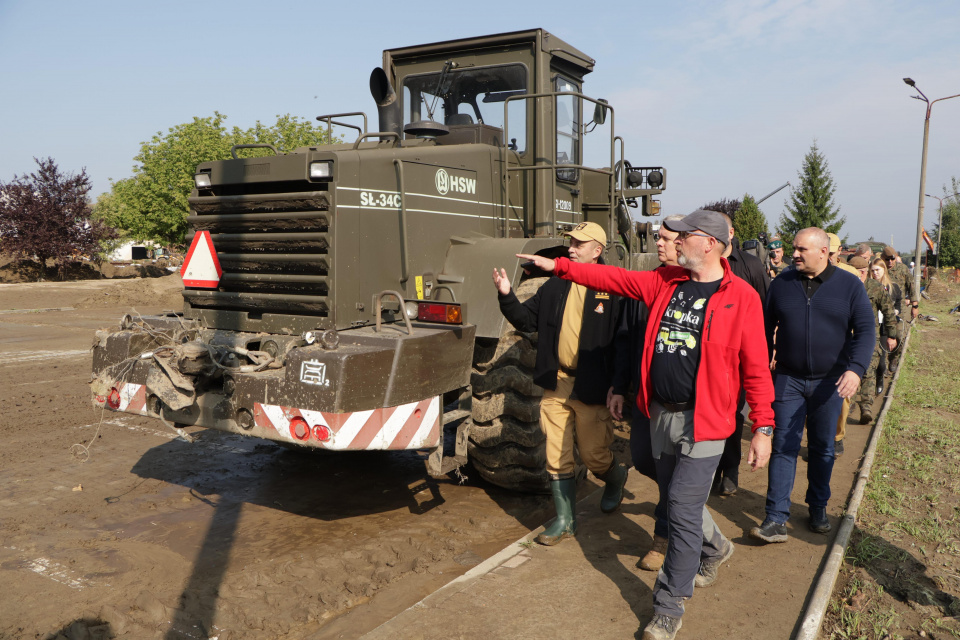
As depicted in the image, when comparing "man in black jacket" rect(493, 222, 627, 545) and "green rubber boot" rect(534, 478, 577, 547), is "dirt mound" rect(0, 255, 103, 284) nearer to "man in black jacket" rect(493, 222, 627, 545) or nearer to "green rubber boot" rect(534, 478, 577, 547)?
"man in black jacket" rect(493, 222, 627, 545)

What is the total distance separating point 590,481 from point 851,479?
6.70 feet

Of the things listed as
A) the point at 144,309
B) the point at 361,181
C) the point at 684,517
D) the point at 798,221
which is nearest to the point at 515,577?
the point at 684,517

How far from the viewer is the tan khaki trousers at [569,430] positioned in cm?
440

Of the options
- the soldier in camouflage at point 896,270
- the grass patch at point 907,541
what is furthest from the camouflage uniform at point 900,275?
the grass patch at point 907,541

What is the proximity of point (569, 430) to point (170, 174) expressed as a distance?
28.9 metres

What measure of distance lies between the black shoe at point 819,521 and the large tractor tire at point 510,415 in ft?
5.71

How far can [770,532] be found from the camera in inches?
176

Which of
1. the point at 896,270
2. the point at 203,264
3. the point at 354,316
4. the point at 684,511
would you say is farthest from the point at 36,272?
the point at 684,511

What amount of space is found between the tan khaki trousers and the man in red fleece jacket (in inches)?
30.9

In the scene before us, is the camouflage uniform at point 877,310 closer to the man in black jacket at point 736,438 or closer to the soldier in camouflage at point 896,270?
the man in black jacket at point 736,438

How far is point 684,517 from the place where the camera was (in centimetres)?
338

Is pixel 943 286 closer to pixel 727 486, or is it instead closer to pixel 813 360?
pixel 727 486

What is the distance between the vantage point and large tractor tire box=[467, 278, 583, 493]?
4992mm

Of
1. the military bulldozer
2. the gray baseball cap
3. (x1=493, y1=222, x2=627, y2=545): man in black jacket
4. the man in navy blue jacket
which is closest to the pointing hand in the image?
(x1=493, y1=222, x2=627, y2=545): man in black jacket
